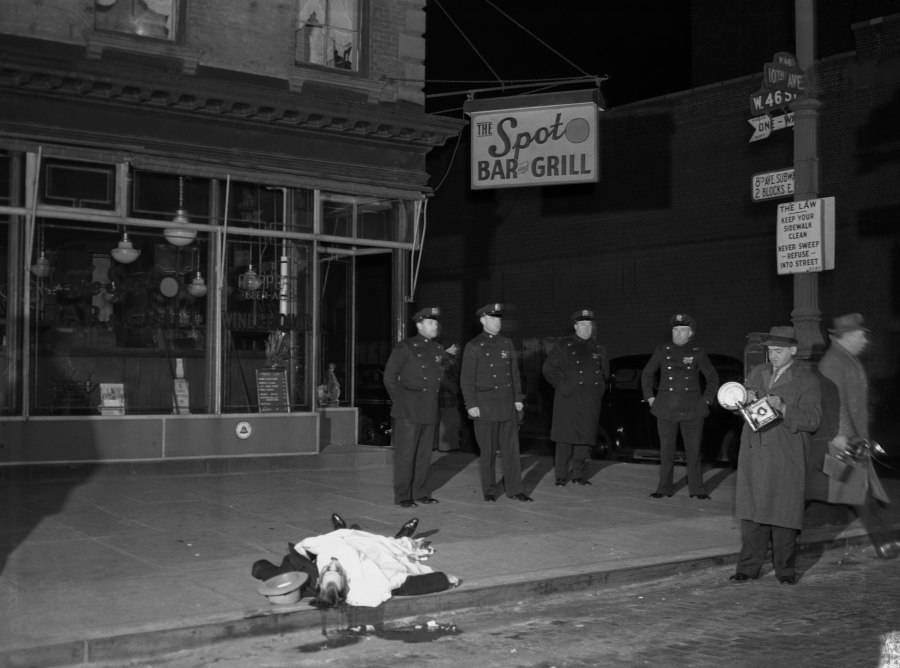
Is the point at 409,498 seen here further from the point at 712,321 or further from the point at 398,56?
the point at 712,321

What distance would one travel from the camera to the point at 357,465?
15734 mm

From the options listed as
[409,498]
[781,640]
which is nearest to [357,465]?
[409,498]

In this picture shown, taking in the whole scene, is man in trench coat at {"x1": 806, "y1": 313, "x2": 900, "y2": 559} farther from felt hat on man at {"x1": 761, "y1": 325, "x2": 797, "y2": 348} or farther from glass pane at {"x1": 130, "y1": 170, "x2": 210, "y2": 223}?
glass pane at {"x1": 130, "y1": 170, "x2": 210, "y2": 223}

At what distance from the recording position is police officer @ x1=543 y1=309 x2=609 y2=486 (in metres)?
14.0

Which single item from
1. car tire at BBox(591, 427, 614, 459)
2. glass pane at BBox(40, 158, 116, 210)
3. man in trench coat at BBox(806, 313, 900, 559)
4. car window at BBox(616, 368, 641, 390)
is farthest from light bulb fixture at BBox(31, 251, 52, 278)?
car window at BBox(616, 368, 641, 390)

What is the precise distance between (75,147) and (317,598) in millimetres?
8016

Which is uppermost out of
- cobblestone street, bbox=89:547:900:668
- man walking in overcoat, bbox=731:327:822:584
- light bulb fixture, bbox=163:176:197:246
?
light bulb fixture, bbox=163:176:197:246

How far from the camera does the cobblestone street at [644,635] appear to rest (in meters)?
6.71

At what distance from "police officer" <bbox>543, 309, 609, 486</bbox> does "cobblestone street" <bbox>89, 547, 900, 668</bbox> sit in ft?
16.2

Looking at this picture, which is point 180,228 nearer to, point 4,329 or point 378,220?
point 4,329

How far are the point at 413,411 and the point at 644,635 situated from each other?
5.35 metres

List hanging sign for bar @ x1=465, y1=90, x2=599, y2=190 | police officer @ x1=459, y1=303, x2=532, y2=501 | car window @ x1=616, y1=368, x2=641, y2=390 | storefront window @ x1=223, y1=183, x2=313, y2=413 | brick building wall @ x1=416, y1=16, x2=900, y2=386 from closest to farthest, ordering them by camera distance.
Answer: police officer @ x1=459, y1=303, x2=532, y2=501 < storefront window @ x1=223, y1=183, x2=313, y2=413 < hanging sign for bar @ x1=465, y1=90, x2=599, y2=190 < car window @ x1=616, y1=368, x2=641, y2=390 < brick building wall @ x1=416, y1=16, x2=900, y2=386

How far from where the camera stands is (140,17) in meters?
14.3

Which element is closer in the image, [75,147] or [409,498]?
[409,498]
